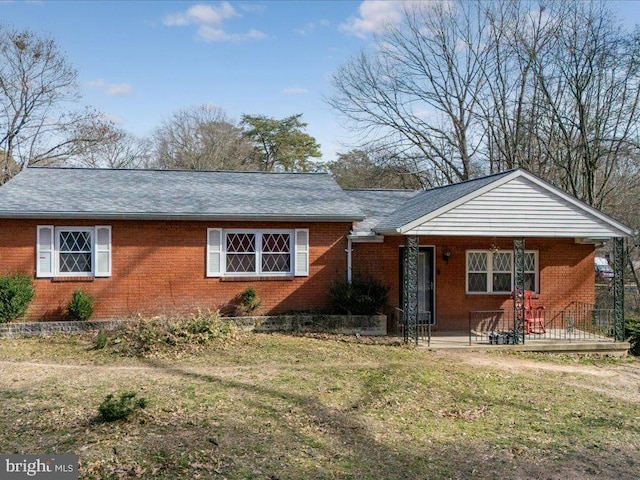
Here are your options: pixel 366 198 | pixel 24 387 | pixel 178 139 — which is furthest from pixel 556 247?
pixel 178 139

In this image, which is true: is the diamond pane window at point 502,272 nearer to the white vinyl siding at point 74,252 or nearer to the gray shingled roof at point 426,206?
the gray shingled roof at point 426,206

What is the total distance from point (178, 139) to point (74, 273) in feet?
101

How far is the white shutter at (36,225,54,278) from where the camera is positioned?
542 inches

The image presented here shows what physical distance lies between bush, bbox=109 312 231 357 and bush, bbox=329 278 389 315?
10.6ft

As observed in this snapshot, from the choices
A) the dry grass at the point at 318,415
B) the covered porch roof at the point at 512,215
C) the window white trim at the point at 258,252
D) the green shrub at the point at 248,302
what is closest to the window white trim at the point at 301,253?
the window white trim at the point at 258,252

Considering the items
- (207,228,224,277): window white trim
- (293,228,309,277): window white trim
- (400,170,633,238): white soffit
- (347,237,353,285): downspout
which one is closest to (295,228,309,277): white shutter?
(293,228,309,277): window white trim

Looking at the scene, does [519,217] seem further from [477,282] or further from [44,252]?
[44,252]

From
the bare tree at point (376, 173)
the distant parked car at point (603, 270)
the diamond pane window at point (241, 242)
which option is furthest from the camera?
the distant parked car at point (603, 270)

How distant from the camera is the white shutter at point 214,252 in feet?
48.0

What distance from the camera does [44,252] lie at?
13.8m

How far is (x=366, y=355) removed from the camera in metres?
12.0

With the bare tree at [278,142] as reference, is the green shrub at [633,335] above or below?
below

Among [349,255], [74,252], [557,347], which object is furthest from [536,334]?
[74,252]

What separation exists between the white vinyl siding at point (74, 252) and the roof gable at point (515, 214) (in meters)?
7.63
